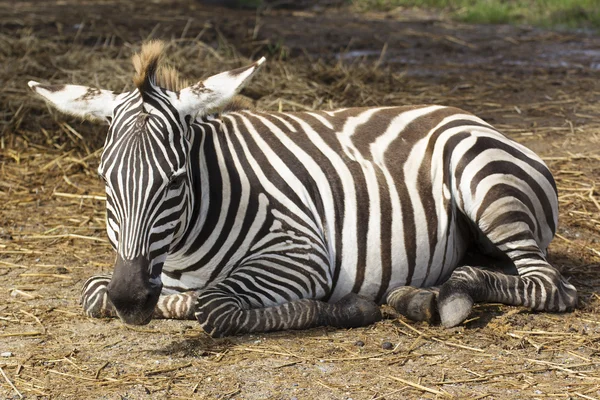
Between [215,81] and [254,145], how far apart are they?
74 cm

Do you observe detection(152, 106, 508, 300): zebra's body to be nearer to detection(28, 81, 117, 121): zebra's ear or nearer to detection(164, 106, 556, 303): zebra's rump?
detection(164, 106, 556, 303): zebra's rump

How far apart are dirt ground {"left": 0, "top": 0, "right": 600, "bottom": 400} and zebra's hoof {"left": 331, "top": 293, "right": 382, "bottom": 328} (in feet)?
Result: 0.26

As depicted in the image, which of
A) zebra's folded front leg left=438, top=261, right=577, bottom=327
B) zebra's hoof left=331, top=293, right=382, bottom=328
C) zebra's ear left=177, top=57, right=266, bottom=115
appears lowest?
zebra's hoof left=331, top=293, right=382, bottom=328

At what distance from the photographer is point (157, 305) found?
489 cm

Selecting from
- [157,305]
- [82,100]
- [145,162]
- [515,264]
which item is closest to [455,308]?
[515,264]

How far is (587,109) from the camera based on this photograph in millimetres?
9023

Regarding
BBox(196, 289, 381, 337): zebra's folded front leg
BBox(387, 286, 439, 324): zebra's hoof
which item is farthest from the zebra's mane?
BBox(387, 286, 439, 324): zebra's hoof

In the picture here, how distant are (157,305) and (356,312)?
3.62 feet

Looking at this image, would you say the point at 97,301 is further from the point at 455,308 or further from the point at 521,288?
the point at 521,288

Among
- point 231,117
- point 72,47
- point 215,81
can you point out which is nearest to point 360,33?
point 72,47

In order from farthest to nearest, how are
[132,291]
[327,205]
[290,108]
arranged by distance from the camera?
[290,108] < [327,205] < [132,291]

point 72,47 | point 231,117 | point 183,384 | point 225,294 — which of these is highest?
point 72,47

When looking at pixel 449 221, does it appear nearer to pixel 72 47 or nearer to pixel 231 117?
pixel 231 117

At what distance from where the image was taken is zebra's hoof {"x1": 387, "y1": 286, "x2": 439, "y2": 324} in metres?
4.78
